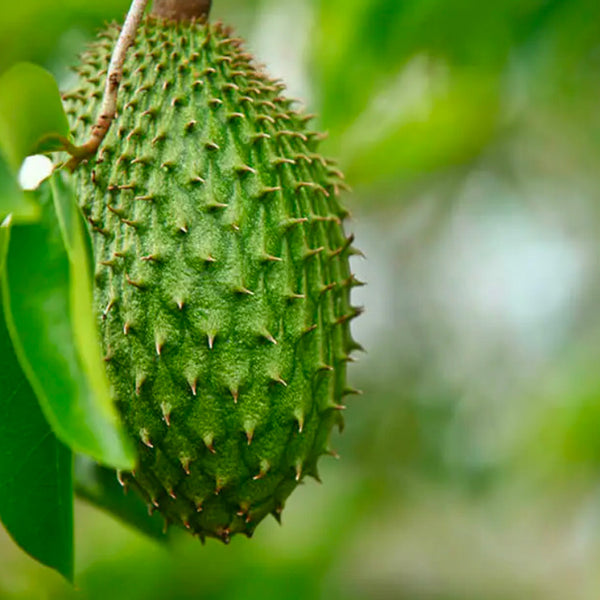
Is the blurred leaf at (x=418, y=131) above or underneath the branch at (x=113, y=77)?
above

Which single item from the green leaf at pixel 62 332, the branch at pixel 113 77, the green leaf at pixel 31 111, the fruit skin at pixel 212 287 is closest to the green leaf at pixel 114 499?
the fruit skin at pixel 212 287

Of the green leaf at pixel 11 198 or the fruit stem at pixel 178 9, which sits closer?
the green leaf at pixel 11 198

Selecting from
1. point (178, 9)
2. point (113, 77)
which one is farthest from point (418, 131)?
point (113, 77)

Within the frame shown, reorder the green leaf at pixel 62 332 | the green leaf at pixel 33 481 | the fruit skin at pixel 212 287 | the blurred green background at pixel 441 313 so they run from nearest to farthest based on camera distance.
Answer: the green leaf at pixel 62 332, the green leaf at pixel 33 481, the fruit skin at pixel 212 287, the blurred green background at pixel 441 313

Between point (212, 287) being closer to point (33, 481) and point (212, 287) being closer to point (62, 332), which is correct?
point (33, 481)

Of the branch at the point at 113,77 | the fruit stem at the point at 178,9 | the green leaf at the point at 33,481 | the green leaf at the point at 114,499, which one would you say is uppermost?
the fruit stem at the point at 178,9

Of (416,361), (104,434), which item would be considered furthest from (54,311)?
(416,361)

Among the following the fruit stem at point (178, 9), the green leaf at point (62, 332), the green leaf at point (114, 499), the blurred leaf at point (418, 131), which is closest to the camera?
the green leaf at point (62, 332)

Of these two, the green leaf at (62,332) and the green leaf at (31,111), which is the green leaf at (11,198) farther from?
the green leaf at (31,111)
